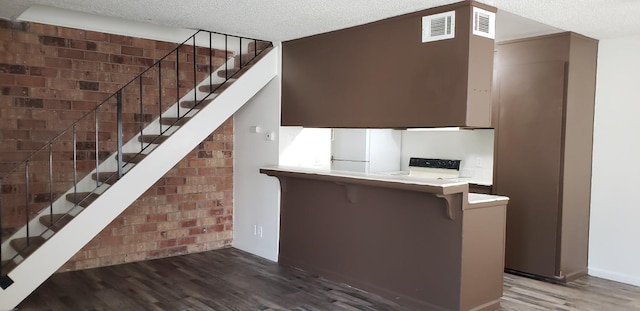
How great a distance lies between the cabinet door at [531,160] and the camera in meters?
4.68

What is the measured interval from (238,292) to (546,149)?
3.22 metres

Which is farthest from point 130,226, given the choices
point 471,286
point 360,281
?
point 471,286

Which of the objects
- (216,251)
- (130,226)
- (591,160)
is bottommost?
(216,251)

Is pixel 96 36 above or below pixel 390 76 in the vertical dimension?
above

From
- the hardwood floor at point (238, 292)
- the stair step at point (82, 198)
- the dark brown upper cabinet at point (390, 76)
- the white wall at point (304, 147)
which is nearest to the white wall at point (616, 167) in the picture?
the hardwood floor at point (238, 292)

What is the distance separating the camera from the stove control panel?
6.04 meters

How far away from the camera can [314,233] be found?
5.02m

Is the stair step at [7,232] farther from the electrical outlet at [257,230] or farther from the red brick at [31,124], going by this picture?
the electrical outlet at [257,230]

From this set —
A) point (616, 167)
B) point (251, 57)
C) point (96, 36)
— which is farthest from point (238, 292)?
point (616, 167)

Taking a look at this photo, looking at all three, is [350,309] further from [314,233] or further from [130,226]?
[130,226]

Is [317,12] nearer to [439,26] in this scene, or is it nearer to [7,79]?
[439,26]

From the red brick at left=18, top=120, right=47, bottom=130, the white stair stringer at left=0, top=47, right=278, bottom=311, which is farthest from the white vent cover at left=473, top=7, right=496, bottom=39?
the red brick at left=18, top=120, right=47, bottom=130

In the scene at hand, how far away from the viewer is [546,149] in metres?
4.74

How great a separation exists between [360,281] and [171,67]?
3.08 meters
